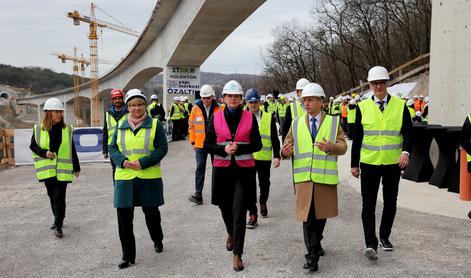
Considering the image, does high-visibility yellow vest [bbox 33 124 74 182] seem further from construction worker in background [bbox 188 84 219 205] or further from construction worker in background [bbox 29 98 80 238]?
construction worker in background [bbox 188 84 219 205]

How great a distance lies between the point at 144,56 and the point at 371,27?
2374 centimetres

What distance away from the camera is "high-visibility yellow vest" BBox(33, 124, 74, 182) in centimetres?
609

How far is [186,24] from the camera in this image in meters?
21.3

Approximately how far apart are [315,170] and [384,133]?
3.25 ft

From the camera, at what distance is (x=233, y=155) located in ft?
15.8

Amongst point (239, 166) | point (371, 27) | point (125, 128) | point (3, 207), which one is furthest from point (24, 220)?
point (371, 27)

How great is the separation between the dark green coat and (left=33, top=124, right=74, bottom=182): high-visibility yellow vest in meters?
1.63

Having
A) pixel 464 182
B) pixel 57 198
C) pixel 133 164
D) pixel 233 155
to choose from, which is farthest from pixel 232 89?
pixel 464 182

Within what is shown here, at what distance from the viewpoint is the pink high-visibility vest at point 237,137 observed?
4.88 m

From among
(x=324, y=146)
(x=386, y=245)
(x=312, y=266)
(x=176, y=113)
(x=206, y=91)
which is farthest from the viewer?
(x=176, y=113)

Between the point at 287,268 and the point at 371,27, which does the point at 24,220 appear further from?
the point at 371,27

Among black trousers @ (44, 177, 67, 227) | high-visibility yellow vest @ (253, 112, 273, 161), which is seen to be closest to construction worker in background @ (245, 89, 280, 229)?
high-visibility yellow vest @ (253, 112, 273, 161)

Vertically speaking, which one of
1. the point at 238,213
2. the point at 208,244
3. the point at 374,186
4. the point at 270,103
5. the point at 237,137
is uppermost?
the point at 270,103

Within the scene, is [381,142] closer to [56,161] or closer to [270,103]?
[56,161]
